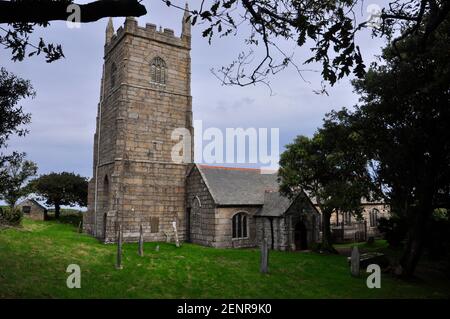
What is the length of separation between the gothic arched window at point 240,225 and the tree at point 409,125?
39.7ft

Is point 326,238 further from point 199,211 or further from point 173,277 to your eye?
point 173,277

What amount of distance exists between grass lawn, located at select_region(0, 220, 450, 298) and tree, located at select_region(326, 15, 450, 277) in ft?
13.1

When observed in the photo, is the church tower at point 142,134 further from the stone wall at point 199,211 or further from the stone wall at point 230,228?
the stone wall at point 230,228

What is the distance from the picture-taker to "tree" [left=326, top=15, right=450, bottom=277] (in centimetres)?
1379

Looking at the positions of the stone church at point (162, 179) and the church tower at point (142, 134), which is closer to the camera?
the stone church at point (162, 179)

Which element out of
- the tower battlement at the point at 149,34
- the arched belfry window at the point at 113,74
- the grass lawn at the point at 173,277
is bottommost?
the grass lawn at the point at 173,277

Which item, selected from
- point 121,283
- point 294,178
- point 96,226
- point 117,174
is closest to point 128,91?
point 117,174

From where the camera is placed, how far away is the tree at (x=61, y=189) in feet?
145

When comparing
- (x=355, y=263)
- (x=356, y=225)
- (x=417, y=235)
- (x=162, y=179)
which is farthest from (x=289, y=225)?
(x=356, y=225)

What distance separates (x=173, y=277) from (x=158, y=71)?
2015 centimetres

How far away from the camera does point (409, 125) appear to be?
1541 cm

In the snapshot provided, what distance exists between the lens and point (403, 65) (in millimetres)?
14508

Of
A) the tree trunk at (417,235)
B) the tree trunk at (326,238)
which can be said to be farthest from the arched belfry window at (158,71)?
the tree trunk at (417,235)
